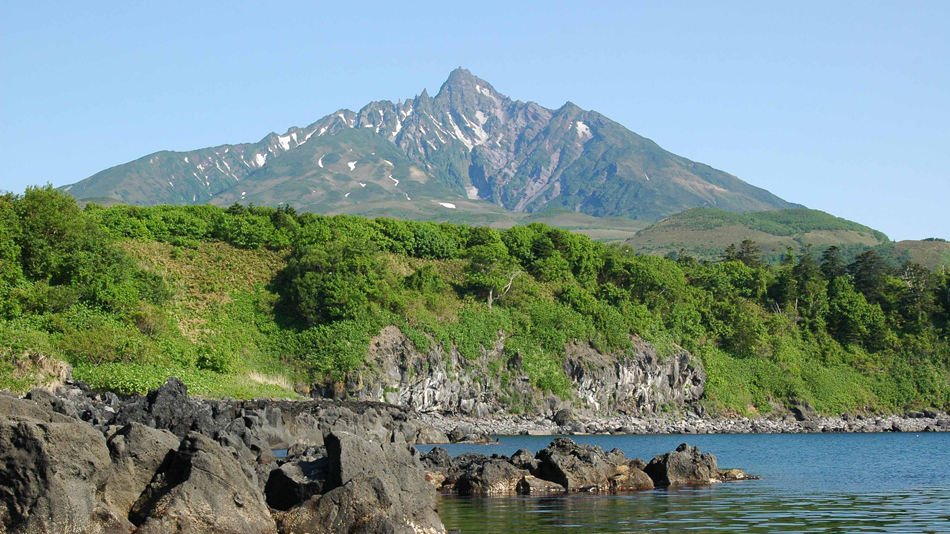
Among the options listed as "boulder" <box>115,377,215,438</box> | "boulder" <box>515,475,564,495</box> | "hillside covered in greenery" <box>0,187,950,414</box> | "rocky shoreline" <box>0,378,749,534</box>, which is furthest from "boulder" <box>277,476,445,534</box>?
"hillside covered in greenery" <box>0,187,950,414</box>

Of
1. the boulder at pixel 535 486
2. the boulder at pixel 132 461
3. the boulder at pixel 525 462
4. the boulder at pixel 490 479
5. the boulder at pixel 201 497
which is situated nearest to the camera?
the boulder at pixel 201 497

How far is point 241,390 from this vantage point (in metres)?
57.8

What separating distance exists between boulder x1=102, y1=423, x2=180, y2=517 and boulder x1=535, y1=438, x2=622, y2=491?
14.7m

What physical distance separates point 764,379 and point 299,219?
4971 centimetres

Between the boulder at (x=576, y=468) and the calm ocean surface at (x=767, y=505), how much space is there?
167cm

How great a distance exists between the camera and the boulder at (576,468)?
30.7m

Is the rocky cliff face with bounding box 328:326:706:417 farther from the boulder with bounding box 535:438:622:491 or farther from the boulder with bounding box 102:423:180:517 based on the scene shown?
the boulder with bounding box 102:423:180:517

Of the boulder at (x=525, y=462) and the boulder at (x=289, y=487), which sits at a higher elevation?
the boulder at (x=289, y=487)

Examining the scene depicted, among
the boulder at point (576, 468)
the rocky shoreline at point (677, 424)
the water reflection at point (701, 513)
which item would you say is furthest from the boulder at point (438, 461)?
the rocky shoreline at point (677, 424)

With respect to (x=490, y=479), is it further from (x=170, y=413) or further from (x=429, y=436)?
(x=429, y=436)

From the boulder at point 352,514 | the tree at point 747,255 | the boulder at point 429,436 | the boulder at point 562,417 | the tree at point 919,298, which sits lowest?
the boulder at point 562,417

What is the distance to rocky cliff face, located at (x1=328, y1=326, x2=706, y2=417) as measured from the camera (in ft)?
226

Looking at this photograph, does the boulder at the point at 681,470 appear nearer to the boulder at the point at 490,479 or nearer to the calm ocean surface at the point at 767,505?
the calm ocean surface at the point at 767,505

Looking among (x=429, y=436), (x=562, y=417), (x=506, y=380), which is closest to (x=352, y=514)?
(x=429, y=436)
